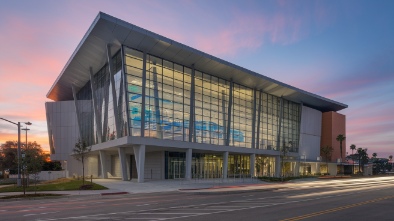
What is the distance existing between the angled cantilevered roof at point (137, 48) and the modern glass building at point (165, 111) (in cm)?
13

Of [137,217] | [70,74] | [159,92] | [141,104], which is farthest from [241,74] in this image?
[137,217]

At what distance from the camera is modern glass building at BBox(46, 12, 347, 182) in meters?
45.3

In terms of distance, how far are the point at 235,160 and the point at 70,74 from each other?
33.2 m

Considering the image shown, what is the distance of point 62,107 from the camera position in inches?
3012

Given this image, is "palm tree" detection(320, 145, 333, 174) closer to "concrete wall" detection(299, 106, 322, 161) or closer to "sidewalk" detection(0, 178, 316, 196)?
"concrete wall" detection(299, 106, 322, 161)

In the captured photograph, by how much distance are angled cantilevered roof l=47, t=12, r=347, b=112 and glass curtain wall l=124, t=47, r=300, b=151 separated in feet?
5.06

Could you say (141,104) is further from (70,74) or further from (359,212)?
(359,212)

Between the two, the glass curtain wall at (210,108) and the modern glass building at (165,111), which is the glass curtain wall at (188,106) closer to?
the glass curtain wall at (210,108)

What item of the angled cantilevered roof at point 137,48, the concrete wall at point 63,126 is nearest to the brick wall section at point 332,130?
the angled cantilevered roof at point 137,48

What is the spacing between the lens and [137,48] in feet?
150

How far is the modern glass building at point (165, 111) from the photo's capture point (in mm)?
45344

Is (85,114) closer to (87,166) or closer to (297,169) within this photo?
(87,166)

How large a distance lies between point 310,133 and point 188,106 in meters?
47.5

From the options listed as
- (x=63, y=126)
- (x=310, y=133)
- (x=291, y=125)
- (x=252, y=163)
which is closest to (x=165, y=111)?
(x=252, y=163)
